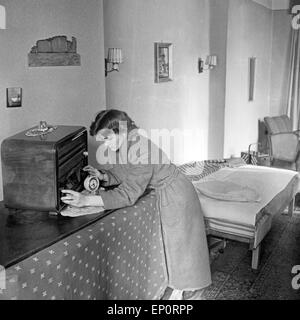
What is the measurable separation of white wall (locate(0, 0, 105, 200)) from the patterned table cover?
36.0 inches

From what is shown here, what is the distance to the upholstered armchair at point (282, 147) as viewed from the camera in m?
6.16

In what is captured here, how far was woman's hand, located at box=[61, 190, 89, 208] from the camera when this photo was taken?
2.00m

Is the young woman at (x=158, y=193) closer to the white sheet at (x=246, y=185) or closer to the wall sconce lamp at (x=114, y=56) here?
the white sheet at (x=246, y=185)

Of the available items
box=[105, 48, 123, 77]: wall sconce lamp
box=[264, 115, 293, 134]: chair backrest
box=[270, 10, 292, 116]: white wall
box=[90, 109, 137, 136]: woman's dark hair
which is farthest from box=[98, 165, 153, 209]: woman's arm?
box=[270, 10, 292, 116]: white wall

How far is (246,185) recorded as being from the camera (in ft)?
12.9

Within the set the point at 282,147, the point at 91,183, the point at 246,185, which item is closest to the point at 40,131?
→ the point at 91,183

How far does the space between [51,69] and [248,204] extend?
1.86 m

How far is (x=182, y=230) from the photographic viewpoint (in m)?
2.46

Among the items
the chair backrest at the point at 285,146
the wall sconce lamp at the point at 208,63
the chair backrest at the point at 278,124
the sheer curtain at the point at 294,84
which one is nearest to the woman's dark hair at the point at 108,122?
the wall sconce lamp at the point at 208,63

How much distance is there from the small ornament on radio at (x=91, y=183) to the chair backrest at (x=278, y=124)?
4851 mm

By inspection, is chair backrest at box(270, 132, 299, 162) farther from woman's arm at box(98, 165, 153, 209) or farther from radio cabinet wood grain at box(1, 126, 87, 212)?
radio cabinet wood grain at box(1, 126, 87, 212)

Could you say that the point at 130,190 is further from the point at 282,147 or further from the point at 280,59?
the point at 280,59

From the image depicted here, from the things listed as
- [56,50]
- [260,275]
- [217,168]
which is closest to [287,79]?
[217,168]
